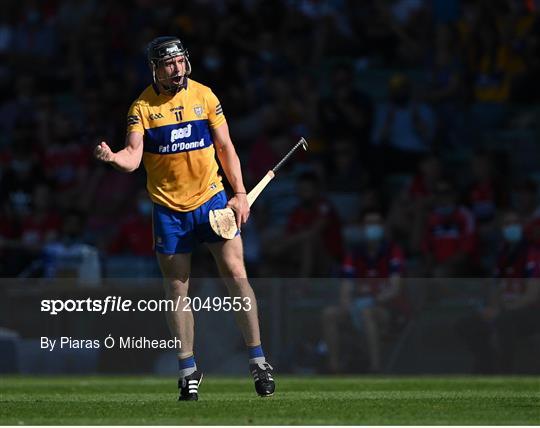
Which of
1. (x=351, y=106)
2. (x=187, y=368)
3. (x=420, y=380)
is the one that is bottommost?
(x=420, y=380)

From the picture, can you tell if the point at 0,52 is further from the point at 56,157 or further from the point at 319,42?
the point at 319,42

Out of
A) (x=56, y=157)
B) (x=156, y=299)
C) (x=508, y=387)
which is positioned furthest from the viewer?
(x=56, y=157)

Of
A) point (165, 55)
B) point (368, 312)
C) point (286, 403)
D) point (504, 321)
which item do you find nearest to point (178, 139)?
point (165, 55)

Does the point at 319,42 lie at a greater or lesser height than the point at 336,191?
greater

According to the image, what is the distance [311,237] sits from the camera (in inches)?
694

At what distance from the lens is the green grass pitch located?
8906 mm

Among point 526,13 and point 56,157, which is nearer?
point 526,13

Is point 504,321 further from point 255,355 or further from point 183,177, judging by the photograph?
point 183,177

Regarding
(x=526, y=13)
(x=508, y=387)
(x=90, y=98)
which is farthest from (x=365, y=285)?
(x=90, y=98)

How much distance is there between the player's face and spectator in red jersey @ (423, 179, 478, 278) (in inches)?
276

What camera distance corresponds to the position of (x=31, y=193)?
19.7 m

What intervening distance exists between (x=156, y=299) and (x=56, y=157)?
5.06 m

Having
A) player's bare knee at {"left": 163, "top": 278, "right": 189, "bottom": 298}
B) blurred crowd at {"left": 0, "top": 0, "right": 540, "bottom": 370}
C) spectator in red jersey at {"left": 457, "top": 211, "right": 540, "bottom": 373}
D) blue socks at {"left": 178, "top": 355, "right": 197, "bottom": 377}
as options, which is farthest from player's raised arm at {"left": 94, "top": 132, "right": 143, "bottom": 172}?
spectator in red jersey at {"left": 457, "top": 211, "right": 540, "bottom": 373}

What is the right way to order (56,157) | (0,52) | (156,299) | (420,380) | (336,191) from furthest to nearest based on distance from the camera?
(0,52), (56,157), (336,191), (156,299), (420,380)
